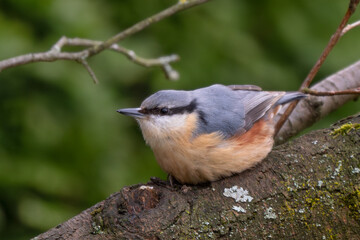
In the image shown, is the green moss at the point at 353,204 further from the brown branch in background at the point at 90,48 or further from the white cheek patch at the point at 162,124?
the brown branch in background at the point at 90,48

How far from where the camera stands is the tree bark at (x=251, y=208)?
2.05 metres

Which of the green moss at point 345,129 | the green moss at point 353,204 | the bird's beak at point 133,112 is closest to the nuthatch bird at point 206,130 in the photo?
the bird's beak at point 133,112

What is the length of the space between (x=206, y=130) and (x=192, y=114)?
15 centimetres

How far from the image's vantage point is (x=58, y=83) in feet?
11.4

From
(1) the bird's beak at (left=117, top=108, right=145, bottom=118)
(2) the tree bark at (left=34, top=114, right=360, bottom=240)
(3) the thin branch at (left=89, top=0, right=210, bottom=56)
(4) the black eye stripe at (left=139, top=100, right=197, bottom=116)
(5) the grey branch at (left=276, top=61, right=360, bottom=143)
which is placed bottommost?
(2) the tree bark at (left=34, top=114, right=360, bottom=240)

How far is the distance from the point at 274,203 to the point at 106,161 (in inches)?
69.6

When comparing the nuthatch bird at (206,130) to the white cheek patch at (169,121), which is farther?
the white cheek patch at (169,121)

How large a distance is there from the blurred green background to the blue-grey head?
808 mm

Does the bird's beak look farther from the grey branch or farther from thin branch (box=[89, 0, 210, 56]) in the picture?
the grey branch

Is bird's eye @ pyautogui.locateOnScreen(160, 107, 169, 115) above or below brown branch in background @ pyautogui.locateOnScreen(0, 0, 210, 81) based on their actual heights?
below

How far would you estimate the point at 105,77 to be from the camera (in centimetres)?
→ 379

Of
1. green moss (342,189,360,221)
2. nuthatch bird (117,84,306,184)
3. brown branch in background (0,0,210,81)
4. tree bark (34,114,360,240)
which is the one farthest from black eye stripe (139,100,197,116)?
green moss (342,189,360,221)

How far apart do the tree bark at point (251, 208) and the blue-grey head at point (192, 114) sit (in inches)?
18.6

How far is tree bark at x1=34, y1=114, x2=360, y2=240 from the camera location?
2047 millimetres
